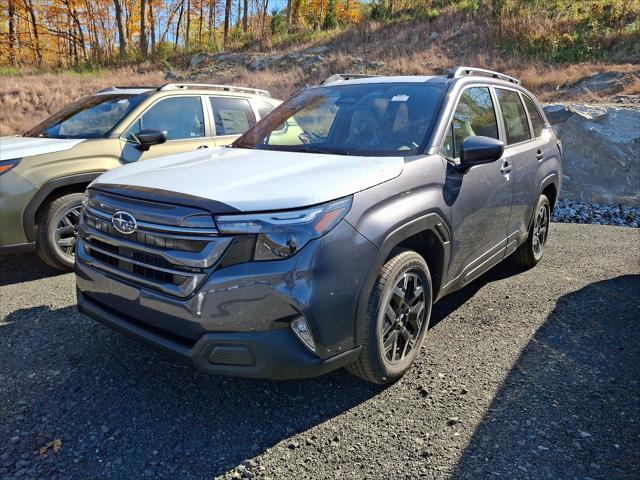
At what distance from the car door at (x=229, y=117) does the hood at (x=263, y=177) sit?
2.70 meters

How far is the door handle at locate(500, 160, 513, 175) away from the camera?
3.81m

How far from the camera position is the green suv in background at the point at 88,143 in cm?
441

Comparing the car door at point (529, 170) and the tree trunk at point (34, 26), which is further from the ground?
the tree trunk at point (34, 26)

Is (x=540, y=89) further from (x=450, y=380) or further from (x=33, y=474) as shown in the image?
(x=33, y=474)

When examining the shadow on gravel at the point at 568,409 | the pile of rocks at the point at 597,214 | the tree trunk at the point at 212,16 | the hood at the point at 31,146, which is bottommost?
the pile of rocks at the point at 597,214

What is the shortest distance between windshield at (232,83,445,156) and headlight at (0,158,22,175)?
2.07m

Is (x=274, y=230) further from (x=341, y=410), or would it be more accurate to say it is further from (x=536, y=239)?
(x=536, y=239)

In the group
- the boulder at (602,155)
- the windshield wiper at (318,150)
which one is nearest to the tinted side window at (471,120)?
the windshield wiper at (318,150)

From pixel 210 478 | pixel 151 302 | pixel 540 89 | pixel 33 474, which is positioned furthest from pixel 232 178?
pixel 540 89

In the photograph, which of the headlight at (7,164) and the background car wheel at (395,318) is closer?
the background car wheel at (395,318)

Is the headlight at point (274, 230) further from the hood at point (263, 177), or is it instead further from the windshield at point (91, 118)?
the windshield at point (91, 118)

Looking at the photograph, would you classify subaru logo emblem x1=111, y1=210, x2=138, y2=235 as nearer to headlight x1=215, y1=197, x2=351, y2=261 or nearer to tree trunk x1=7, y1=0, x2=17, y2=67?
headlight x1=215, y1=197, x2=351, y2=261

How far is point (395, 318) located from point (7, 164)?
3.68 metres

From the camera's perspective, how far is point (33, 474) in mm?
2225
